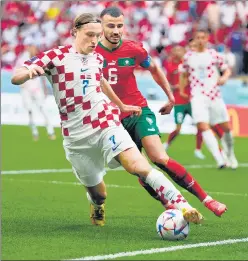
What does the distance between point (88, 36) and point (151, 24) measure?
19.5m

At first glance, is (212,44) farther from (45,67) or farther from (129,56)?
(45,67)

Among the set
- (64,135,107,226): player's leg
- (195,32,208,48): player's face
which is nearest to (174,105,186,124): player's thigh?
(195,32,208,48): player's face

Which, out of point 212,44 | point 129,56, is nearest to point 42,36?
point 212,44

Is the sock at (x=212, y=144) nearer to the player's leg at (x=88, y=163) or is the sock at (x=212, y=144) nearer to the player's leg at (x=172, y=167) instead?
the player's leg at (x=172, y=167)

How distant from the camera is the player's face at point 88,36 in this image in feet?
24.9

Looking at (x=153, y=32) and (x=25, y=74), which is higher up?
(x=25, y=74)

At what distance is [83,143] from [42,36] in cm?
2164

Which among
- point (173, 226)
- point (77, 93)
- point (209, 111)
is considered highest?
point (77, 93)

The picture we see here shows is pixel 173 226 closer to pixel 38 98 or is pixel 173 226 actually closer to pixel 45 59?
pixel 45 59

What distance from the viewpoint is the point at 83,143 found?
772 cm

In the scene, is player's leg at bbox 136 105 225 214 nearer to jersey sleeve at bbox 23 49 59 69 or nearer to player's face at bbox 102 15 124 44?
player's face at bbox 102 15 124 44

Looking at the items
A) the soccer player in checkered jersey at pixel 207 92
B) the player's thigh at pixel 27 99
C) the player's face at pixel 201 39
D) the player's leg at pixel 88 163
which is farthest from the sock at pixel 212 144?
the player's thigh at pixel 27 99

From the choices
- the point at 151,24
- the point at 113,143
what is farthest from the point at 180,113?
the point at 151,24

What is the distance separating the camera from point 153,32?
26594 mm
